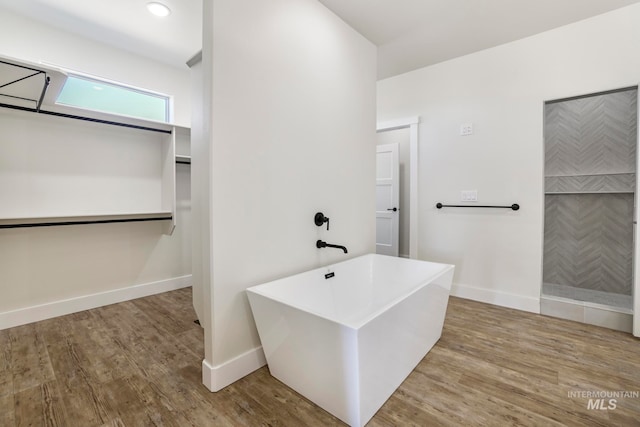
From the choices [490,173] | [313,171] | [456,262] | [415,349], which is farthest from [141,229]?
[490,173]

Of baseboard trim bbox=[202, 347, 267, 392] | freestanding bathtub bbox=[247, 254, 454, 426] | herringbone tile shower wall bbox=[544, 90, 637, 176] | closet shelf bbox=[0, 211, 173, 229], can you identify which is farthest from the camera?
herringbone tile shower wall bbox=[544, 90, 637, 176]

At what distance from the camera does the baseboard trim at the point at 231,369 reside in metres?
1.65

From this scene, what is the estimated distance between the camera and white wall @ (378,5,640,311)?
251 cm

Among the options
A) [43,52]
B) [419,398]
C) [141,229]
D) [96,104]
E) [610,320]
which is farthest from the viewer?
[141,229]

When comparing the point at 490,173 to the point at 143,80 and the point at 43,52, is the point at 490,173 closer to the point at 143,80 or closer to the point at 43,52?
the point at 143,80

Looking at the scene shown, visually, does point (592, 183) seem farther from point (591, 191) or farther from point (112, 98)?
point (112, 98)

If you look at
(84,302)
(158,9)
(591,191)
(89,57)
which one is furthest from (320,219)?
(591,191)

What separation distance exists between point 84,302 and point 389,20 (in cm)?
397

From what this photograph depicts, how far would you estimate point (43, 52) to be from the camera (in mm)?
2594

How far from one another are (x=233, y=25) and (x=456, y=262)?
3129 millimetres

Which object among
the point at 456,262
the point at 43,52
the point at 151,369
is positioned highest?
the point at 43,52

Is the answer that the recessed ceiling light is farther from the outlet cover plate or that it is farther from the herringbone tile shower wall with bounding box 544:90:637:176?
the herringbone tile shower wall with bounding box 544:90:637:176

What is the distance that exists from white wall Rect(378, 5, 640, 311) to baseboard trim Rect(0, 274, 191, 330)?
10.2 ft

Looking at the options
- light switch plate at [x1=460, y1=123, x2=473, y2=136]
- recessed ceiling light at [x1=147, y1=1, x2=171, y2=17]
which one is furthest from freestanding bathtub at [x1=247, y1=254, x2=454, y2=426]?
recessed ceiling light at [x1=147, y1=1, x2=171, y2=17]
